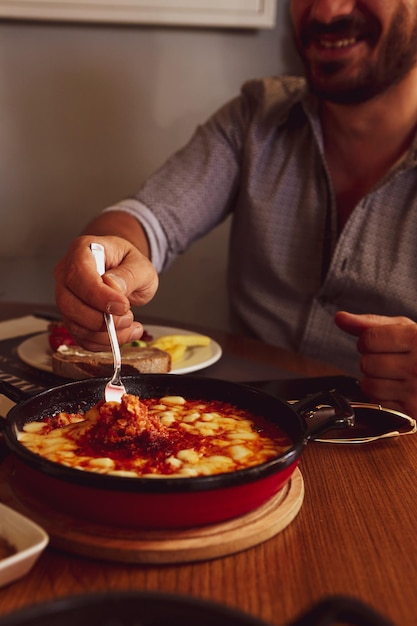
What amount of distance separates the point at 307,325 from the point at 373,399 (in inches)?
28.8

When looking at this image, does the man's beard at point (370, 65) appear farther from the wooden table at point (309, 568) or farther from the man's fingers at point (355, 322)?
the wooden table at point (309, 568)

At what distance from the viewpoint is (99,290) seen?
1.21m

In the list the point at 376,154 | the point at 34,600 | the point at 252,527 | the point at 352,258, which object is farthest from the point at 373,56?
the point at 34,600

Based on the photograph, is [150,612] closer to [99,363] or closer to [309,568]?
[309,568]

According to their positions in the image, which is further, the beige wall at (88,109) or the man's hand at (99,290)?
the beige wall at (88,109)

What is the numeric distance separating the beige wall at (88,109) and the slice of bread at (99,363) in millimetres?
1371

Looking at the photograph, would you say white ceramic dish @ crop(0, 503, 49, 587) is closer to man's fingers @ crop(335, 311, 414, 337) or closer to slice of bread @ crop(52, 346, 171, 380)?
slice of bread @ crop(52, 346, 171, 380)

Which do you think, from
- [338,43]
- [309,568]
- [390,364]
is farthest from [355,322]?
[338,43]

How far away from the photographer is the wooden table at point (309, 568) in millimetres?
700

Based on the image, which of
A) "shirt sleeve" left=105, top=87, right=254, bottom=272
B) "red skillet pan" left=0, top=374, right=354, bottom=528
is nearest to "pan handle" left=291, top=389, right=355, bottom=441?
"red skillet pan" left=0, top=374, right=354, bottom=528

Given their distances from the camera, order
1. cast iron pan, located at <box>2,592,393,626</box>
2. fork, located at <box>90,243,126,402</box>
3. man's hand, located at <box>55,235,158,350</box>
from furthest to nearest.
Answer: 1. man's hand, located at <box>55,235,158,350</box>
2. fork, located at <box>90,243,126,402</box>
3. cast iron pan, located at <box>2,592,393,626</box>

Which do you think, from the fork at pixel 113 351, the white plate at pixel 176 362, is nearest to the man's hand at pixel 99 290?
the fork at pixel 113 351

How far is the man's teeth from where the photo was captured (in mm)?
1923

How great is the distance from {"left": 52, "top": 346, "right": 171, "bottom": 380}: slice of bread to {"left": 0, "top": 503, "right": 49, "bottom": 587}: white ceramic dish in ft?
2.01
